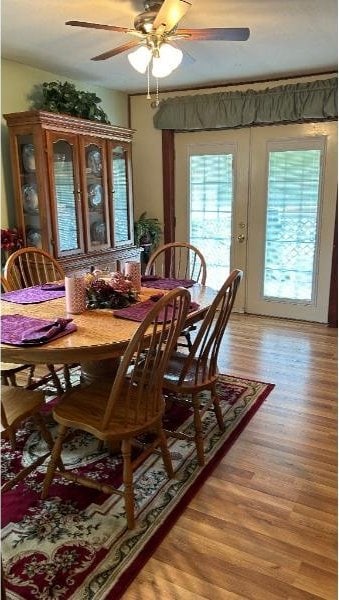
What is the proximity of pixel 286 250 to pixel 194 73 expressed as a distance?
6.12 feet

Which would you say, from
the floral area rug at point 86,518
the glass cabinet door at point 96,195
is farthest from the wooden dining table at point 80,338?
the glass cabinet door at point 96,195

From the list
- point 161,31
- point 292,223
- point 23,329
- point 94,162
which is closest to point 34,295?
point 23,329

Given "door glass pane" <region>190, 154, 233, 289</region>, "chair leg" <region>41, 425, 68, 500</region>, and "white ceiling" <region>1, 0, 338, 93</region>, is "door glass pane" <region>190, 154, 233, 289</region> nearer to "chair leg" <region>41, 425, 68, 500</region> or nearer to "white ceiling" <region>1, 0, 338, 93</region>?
"white ceiling" <region>1, 0, 338, 93</region>

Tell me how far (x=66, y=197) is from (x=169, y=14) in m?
1.95

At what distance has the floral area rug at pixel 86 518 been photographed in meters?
1.56

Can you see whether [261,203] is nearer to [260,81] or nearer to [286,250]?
[286,250]

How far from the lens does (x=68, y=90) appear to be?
3586 mm

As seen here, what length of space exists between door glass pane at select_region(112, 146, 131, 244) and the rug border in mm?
2299

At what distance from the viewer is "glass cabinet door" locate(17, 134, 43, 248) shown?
136 inches

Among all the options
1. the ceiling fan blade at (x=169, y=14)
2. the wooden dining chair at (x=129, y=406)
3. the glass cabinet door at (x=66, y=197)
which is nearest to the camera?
the wooden dining chair at (x=129, y=406)

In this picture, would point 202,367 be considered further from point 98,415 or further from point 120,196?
point 120,196

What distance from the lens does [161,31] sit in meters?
2.13

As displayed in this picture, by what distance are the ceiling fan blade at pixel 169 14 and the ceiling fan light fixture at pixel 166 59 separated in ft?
0.42

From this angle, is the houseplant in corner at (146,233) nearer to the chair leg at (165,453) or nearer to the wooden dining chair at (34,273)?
the wooden dining chair at (34,273)
